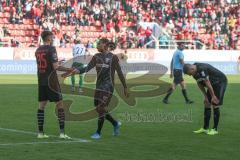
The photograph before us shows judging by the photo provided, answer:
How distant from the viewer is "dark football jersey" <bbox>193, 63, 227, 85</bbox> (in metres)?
14.6

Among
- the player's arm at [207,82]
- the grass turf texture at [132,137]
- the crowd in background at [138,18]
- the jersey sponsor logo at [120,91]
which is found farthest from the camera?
the crowd in background at [138,18]

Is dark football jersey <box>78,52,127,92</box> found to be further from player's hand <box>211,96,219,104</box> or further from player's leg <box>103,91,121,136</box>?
player's hand <box>211,96,219,104</box>

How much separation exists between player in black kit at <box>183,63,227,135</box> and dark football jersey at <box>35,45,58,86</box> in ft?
9.33

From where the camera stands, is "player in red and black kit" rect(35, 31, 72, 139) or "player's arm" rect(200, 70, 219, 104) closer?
"player in red and black kit" rect(35, 31, 72, 139)

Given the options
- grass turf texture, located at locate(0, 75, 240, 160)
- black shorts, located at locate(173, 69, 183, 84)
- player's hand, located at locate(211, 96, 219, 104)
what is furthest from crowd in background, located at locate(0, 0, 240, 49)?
player's hand, located at locate(211, 96, 219, 104)

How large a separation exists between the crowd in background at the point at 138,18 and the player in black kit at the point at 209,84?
30.3m

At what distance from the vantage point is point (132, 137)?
47.2 ft

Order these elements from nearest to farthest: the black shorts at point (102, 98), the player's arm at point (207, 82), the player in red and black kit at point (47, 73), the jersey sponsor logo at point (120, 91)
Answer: the player in red and black kit at point (47, 73), the black shorts at point (102, 98), the player's arm at point (207, 82), the jersey sponsor logo at point (120, 91)

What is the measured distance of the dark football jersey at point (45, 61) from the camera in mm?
13750

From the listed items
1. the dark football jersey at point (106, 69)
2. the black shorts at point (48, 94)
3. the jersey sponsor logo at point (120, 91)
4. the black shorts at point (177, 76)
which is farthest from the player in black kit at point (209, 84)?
the black shorts at point (177, 76)

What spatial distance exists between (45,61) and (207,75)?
351 centimetres

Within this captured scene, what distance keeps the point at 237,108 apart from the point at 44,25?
26.9 meters

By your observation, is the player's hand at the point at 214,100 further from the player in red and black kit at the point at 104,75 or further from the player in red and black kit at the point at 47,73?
the player in red and black kit at the point at 47,73

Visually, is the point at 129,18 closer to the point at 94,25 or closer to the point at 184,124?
the point at 94,25
